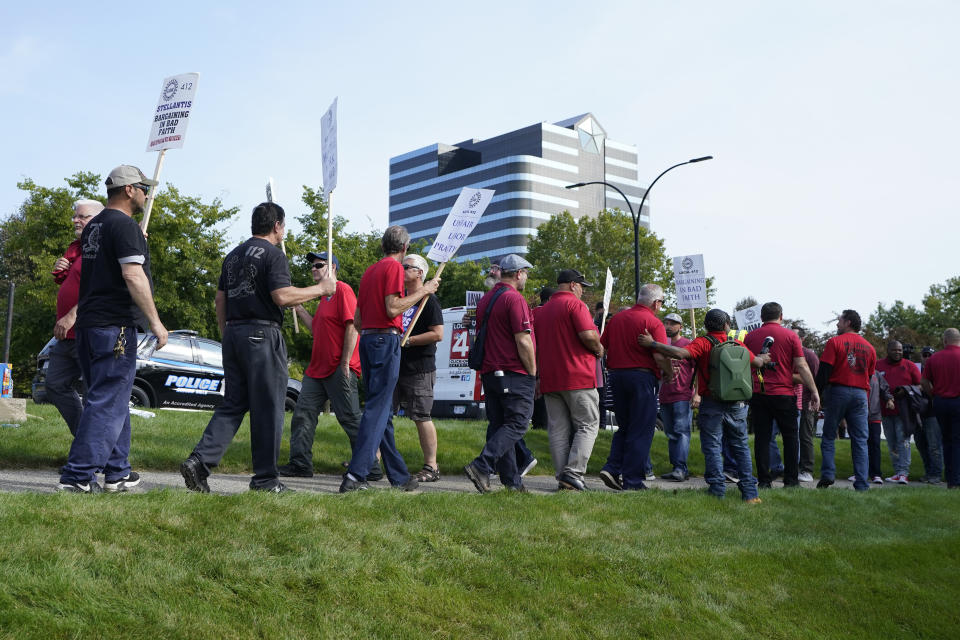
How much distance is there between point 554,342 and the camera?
25.9 feet

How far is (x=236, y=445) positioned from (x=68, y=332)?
3.46 metres

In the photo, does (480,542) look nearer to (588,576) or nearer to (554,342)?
(588,576)

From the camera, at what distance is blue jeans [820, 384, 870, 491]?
396 inches

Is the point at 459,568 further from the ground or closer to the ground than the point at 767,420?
closer to the ground

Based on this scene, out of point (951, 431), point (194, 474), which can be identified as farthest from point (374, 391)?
point (951, 431)

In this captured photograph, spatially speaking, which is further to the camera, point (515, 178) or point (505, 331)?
point (515, 178)

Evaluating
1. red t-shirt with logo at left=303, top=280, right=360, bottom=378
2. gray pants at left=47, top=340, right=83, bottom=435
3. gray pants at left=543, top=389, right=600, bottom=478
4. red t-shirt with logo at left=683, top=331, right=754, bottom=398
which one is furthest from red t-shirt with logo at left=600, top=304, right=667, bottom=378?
gray pants at left=47, top=340, right=83, bottom=435

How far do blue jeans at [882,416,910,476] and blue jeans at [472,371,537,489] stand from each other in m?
7.40

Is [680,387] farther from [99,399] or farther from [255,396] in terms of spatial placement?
[99,399]

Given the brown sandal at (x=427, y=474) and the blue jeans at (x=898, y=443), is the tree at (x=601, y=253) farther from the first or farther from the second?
the brown sandal at (x=427, y=474)

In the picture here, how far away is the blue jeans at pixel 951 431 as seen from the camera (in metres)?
Answer: 11.4

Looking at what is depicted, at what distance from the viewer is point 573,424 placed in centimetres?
810

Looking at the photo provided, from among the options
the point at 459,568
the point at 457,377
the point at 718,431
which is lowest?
the point at 459,568

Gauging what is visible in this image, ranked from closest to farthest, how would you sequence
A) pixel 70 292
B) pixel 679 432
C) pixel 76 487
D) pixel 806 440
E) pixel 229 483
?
1. pixel 76 487
2. pixel 70 292
3. pixel 229 483
4. pixel 679 432
5. pixel 806 440
